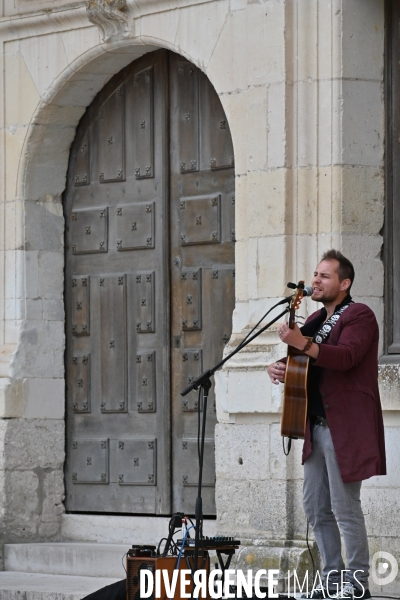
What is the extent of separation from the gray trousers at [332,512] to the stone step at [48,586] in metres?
1.93

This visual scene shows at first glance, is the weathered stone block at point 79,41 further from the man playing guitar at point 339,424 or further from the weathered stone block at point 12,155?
the man playing guitar at point 339,424

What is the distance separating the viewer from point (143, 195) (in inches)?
380

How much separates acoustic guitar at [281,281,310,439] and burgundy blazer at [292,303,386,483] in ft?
0.26

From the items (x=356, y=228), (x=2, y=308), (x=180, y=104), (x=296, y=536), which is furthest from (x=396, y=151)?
(x=2, y=308)

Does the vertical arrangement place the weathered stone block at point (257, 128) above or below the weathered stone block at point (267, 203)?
above

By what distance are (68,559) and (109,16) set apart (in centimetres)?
355

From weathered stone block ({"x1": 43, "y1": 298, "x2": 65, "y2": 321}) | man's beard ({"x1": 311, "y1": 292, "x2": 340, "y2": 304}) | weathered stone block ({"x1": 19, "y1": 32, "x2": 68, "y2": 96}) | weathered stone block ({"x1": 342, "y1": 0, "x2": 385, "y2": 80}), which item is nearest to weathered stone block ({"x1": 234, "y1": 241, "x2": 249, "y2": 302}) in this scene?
weathered stone block ({"x1": 342, "y1": 0, "x2": 385, "y2": 80})

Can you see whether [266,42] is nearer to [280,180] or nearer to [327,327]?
[280,180]

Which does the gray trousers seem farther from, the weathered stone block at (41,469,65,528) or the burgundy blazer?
the weathered stone block at (41,469,65,528)

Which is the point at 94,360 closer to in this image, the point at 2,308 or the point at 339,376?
the point at 2,308

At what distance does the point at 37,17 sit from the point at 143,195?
4.61 feet

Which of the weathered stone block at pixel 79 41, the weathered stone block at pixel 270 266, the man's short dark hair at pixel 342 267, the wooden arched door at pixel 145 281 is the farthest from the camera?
the weathered stone block at pixel 79 41

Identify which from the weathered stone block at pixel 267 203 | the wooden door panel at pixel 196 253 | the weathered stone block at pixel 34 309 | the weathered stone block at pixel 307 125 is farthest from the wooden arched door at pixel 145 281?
the weathered stone block at pixel 307 125

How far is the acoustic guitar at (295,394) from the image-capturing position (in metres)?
6.95
